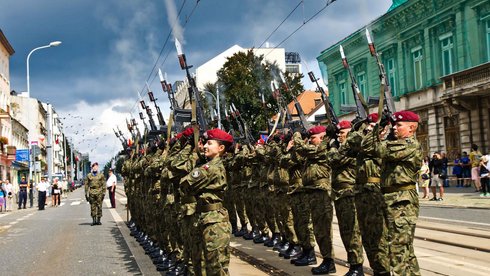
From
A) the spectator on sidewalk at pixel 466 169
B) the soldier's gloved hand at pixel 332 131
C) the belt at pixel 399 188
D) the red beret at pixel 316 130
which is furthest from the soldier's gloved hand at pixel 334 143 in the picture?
the spectator on sidewalk at pixel 466 169

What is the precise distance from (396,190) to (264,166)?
4447 mm

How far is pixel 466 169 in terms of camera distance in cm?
2600

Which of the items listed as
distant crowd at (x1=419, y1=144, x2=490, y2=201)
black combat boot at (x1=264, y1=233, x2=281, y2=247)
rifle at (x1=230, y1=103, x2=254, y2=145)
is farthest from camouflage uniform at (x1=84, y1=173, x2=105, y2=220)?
distant crowd at (x1=419, y1=144, x2=490, y2=201)

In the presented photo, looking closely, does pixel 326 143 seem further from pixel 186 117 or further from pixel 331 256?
pixel 186 117

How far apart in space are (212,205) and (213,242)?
35 cm

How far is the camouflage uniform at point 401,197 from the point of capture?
5551 millimetres

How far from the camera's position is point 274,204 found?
31.9 feet

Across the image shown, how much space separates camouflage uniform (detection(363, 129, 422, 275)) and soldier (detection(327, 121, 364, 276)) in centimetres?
107

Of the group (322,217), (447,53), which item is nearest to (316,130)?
(322,217)

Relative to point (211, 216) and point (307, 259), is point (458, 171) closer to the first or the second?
point (307, 259)

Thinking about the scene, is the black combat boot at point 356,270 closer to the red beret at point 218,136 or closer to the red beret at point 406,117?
the red beret at point 406,117

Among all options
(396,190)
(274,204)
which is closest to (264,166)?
(274,204)

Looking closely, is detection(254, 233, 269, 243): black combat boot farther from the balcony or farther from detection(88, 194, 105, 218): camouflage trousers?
the balcony

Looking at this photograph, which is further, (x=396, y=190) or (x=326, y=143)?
(x=326, y=143)
